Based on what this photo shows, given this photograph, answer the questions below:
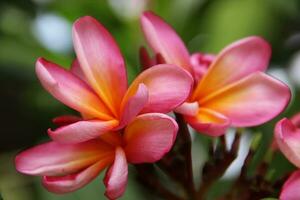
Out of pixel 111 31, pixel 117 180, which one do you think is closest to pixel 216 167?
pixel 117 180

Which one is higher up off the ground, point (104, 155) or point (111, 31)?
point (104, 155)

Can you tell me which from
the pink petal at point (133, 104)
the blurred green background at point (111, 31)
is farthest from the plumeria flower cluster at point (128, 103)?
the blurred green background at point (111, 31)

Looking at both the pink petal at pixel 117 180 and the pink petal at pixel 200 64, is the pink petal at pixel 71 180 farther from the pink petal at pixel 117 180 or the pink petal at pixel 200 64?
the pink petal at pixel 200 64

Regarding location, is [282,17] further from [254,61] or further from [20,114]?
[254,61]

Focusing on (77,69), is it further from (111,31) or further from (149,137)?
(111,31)

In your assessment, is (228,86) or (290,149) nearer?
(290,149)

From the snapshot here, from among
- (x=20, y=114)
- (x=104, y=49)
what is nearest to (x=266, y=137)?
(x=20, y=114)
